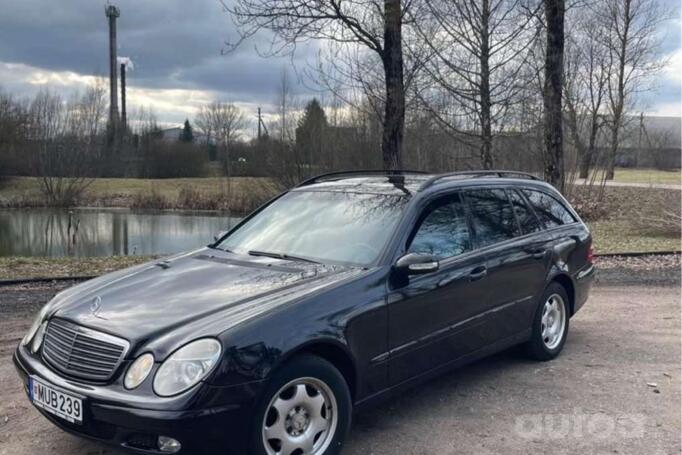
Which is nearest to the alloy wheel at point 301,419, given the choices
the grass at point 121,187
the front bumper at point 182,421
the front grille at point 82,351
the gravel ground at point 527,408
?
the front bumper at point 182,421

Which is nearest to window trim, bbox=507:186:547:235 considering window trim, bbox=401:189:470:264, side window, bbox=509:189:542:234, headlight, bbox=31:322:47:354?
side window, bbox=509:189:542:234

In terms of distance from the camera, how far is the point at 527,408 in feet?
14.7

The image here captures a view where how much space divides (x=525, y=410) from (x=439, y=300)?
3.51 feet

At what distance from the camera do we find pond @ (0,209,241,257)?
1967 centimetres

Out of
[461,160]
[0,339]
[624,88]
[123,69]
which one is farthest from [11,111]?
[0,339]

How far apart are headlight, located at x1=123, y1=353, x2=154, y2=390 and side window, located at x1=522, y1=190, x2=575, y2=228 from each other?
3.94 metres

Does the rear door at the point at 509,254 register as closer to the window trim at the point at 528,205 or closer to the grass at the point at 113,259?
the window trim at the point at 528,205

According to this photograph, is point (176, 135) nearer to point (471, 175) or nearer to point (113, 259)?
point (113, 259)

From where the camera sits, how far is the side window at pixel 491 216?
4.93 meters

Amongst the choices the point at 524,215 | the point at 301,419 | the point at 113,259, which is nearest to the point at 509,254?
the point at 524,215

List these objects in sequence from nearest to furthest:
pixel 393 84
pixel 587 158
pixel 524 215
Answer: pixel 524 215, pixel 393 84, pixel 587 158

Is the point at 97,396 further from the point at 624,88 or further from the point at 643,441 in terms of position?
the point at 624,88

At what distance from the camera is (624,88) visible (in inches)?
1346

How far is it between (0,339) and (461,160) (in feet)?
60.9
